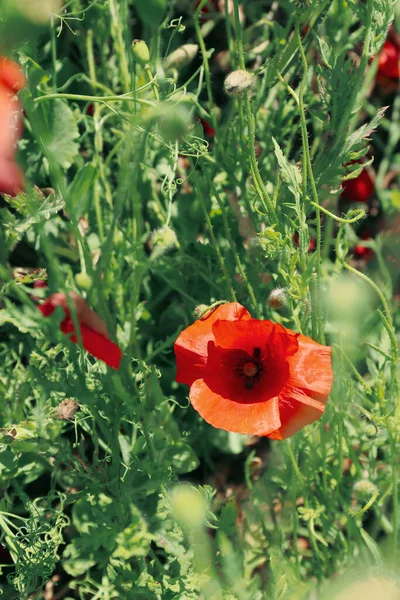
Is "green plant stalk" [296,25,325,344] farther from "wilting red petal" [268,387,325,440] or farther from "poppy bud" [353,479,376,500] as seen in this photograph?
"poppy bud" [353,479,376,500]

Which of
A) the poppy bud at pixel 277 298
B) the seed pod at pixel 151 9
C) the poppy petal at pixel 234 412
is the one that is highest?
the seed pod at pixel 151 9

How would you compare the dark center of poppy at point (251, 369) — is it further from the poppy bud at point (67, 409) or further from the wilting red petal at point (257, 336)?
the poppy bud at point (67, 409)

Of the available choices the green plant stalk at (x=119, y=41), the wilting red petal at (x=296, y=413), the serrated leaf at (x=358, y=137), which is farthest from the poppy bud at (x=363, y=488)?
the green plant stalk at (x=119, y=41)

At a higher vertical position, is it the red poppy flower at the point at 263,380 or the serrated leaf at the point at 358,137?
the serrated leaf at the point at 358,137

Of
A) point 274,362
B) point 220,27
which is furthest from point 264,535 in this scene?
point 220,27

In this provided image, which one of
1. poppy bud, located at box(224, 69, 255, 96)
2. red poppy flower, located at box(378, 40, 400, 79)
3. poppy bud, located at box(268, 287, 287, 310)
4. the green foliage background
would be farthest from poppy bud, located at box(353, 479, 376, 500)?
red poppy flower, located at box(378, 40, 400, 79)

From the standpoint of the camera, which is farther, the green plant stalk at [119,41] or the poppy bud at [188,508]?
the green plant stalk at [119,41]
